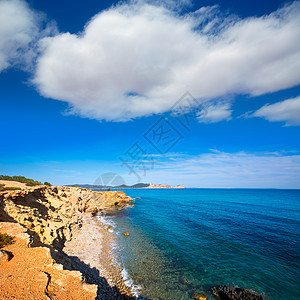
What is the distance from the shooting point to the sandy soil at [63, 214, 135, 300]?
1431 cm

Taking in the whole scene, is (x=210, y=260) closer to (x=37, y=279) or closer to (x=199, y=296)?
(x=199, y=296)

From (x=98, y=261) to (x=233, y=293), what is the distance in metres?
15.0

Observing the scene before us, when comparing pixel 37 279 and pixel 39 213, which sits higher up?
pixel 39 213

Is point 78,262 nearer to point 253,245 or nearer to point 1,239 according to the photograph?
point 1,239

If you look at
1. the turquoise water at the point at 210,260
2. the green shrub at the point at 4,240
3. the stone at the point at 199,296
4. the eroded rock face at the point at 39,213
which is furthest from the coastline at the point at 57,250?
the stone at the point at 199,296

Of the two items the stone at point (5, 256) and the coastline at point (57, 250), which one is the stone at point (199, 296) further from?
the stone at point (5, 256)

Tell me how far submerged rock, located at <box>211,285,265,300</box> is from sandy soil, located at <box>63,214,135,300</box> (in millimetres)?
8390

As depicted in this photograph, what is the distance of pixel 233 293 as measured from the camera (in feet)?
47.3

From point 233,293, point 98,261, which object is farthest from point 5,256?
point 233,293

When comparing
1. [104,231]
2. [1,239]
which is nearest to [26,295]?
[1,239]

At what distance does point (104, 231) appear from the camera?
31234 millimetres

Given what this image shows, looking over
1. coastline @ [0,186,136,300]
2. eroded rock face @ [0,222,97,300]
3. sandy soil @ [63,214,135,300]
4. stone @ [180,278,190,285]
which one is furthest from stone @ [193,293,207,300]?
eroded rock face @ [0,222,97,300]

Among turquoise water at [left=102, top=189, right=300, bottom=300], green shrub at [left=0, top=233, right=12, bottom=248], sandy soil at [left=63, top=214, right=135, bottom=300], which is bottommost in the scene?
turquoise water at [left=102, top=189, right=300, bottom=300]

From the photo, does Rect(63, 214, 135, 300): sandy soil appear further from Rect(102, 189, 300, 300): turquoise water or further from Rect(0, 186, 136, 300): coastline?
Rect(102, 189, 300, 300): turquoise water
